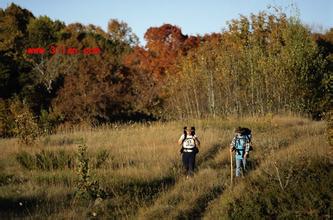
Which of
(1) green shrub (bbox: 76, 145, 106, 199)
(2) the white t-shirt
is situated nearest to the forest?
(1) green shrub (bbox: 76, 145, 106, 199)

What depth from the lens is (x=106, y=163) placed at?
14.9m

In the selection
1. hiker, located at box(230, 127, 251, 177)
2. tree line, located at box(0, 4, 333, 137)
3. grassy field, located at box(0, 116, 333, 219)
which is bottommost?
grassy field, located at box(0, 116, 333, 219)

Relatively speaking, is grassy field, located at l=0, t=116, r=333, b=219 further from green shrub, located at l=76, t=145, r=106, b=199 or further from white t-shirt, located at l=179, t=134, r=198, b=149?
white t-shirt, located at l=179, t=134, r=198, b=149

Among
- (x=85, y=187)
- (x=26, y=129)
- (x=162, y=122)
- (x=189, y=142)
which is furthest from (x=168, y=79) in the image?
(x=85, y=187)

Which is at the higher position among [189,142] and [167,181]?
[189,142]

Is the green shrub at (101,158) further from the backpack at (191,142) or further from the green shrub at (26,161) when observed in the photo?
the backpack at (191,142)

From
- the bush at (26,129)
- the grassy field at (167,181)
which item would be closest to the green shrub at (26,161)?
the grassy field at (167,181)

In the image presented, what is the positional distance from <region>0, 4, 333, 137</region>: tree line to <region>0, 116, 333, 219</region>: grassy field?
4190mm

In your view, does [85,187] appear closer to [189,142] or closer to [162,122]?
[189,142]

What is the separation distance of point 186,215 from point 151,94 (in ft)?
101

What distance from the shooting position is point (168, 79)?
1458 inches

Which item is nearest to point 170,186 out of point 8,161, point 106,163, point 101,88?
point 106,163

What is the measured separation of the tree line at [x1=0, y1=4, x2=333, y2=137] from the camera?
2812 cm

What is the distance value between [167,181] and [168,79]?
2462 cm
